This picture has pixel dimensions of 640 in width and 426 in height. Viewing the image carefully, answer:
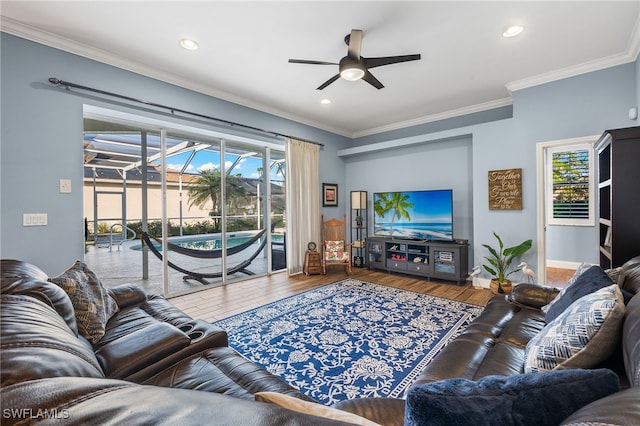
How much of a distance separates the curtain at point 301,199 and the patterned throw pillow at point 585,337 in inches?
153

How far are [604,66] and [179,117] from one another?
16.2 feet

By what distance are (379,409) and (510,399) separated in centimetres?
48

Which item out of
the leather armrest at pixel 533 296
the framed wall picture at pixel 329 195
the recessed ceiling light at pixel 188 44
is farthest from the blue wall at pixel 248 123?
the leather armrest at pixel 533 296

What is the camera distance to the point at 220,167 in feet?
13.6

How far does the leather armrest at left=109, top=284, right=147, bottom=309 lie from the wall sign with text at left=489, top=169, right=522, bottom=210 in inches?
166

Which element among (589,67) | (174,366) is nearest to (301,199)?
(174,366)

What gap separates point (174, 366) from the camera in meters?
1.29

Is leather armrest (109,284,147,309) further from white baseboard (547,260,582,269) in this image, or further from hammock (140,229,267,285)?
white baseboard (547,260,582,269)

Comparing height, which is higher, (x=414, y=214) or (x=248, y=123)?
(x=248, y=123)

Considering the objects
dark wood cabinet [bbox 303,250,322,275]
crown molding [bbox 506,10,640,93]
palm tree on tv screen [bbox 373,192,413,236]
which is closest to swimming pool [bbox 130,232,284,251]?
dark wood cabinet [bbox 303,250,322,275]

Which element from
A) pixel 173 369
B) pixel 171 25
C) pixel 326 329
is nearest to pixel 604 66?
pixel 326 329

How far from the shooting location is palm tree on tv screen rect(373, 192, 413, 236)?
15.6ft

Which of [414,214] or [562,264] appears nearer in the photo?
[414,214]

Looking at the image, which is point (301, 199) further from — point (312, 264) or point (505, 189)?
point (505, 189)
